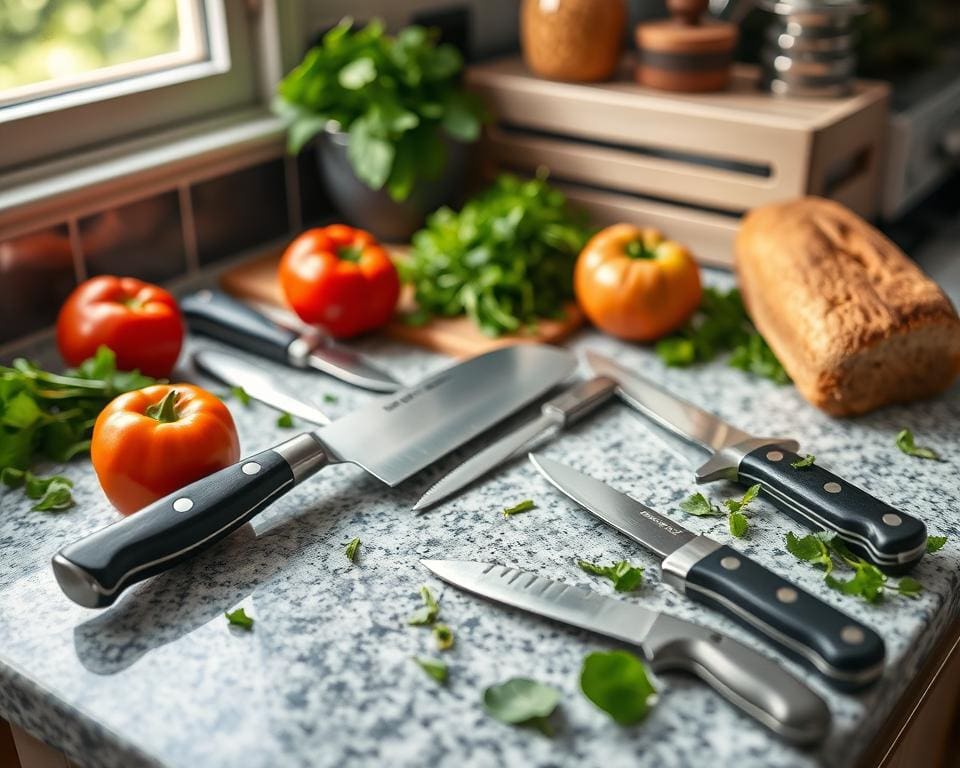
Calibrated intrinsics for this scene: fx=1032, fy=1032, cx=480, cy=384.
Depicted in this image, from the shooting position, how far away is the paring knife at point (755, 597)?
640mm

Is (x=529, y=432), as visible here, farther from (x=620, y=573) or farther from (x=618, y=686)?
(x=618, y=686)

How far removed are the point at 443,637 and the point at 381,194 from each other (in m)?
0.73

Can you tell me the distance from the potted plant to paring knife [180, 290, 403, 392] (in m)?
0.23

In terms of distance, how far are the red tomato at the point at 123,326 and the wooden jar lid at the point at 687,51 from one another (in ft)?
2.19

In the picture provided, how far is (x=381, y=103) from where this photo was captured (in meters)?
1.21

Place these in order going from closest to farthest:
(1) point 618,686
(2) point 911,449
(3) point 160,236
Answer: (1) point 618,686
(2) point 911,449
(3) point 160,236

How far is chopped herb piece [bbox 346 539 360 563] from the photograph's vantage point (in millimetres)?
785

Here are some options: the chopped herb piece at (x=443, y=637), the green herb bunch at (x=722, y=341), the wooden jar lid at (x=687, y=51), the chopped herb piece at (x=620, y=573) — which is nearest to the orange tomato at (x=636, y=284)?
the green herb bunch at (x=722, y=341)

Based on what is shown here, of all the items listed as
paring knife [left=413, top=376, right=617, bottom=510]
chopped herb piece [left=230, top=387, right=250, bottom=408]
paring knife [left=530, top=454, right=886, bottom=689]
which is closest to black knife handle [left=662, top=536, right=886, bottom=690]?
paring knife [left=530, top=454, right=886, bottom=689]

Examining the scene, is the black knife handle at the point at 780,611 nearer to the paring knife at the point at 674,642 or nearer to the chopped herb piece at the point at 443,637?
the paring knife at the point at 674,642

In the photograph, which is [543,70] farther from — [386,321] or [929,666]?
[929,666]

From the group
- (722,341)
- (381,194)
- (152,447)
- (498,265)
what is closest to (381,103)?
(381,194)

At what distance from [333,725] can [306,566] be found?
17cm

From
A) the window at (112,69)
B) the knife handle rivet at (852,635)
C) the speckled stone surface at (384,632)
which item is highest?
the window at (112,69)
